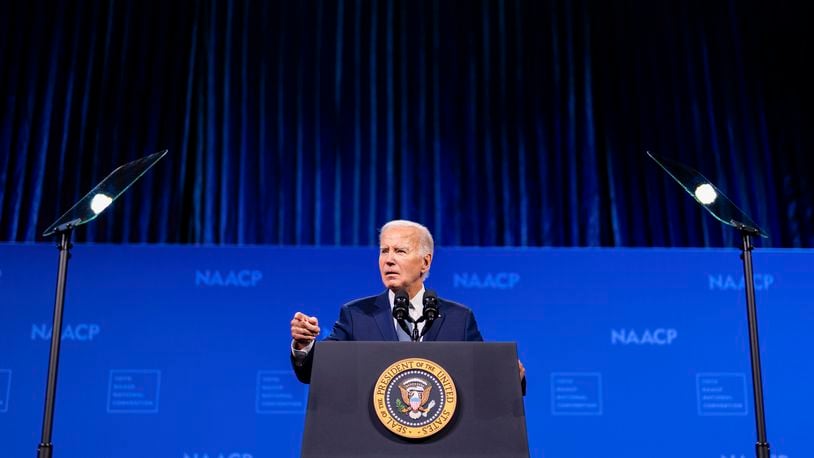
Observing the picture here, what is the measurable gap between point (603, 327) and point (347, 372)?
7.94 feet

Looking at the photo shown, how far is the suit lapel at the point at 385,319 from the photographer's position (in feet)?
8.57

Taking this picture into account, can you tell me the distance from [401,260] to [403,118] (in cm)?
214

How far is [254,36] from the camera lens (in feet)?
16.1

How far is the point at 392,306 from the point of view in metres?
2.74

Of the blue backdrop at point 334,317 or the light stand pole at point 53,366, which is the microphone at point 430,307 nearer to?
the light stand pole at point 53,366

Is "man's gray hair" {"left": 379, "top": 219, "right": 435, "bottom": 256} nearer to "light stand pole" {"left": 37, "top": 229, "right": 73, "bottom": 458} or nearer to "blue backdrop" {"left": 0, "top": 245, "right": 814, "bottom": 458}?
"light stand pole" {"left": 37, "top": 229, "right": 73, "bottom": 458}

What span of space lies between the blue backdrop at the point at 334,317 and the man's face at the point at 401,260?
4.17ft

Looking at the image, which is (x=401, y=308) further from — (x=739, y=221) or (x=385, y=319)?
(x=739, y=221)

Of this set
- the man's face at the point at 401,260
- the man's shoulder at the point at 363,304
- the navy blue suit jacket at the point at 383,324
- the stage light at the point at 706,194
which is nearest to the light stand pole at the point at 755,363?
the stage light at the point at 706,194

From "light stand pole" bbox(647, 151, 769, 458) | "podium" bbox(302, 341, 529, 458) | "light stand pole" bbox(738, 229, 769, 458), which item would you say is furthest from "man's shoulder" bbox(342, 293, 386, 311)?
"light stand pole" bbox(738, 229, 769, 458)

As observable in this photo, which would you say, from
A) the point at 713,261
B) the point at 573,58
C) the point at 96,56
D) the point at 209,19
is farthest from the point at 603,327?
the point at 96,56

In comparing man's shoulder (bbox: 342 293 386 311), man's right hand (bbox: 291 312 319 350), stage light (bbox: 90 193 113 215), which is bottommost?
man's right hand (bbox: 291 312 319 350)

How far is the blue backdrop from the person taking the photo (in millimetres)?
3994

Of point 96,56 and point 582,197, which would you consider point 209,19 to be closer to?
point 96,56
